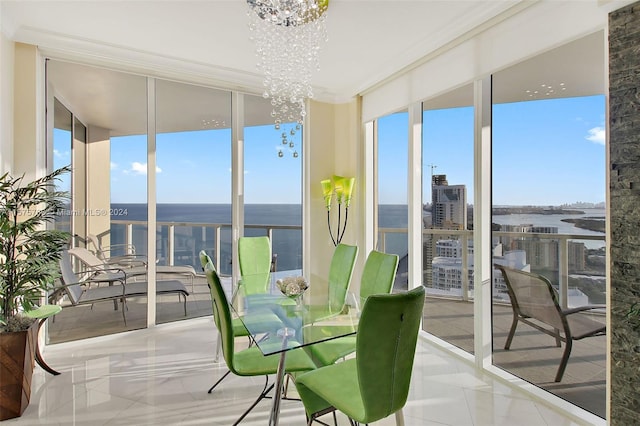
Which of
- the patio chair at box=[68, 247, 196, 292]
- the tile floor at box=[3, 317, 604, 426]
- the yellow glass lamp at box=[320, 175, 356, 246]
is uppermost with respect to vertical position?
the yellow glass lamp at box=[320, 175, 356, 246]

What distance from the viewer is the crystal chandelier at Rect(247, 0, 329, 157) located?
9.15ft

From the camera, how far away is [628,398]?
2.04 m

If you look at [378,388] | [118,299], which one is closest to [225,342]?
[378,388]

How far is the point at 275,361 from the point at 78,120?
3.35m

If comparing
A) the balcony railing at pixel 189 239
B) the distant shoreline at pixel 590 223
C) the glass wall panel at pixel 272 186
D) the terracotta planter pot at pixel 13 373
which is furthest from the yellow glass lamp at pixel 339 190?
the terracotta planter pot at pixel 13 373

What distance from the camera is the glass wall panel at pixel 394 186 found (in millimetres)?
4438

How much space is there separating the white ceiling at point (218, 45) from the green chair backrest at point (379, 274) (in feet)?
5.41

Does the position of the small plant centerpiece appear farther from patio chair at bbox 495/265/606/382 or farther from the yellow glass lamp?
the yellow glass lamp

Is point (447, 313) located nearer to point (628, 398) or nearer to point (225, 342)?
point (628, 398)

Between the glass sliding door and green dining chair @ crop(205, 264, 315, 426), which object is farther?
the glass sliding door

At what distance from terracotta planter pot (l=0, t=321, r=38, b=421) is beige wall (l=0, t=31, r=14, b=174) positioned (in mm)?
→ 1470

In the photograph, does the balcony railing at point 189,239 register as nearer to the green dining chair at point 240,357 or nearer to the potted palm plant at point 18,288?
→ the potted palm plant at point 18,288

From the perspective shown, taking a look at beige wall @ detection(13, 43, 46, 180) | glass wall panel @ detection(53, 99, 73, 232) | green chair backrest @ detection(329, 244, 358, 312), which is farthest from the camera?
glass wall panel @ detection(53, 99, 73, 232)

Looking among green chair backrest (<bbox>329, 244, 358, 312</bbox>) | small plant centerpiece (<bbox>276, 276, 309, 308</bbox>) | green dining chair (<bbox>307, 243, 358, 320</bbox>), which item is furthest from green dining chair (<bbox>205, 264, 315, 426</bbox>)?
green chair backrest (<bbox>329, 244, 358, 312</bbox>)
